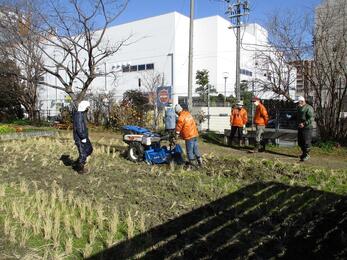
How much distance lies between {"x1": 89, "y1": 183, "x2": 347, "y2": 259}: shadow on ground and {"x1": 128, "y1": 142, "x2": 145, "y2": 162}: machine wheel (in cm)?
426

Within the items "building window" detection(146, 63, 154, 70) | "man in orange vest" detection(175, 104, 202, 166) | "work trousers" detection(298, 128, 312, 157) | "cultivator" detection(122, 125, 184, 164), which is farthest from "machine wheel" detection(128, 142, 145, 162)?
"building window" detection(146, 63, 154, 70)

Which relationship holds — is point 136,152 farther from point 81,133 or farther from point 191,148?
point 81,133

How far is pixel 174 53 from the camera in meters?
44.4

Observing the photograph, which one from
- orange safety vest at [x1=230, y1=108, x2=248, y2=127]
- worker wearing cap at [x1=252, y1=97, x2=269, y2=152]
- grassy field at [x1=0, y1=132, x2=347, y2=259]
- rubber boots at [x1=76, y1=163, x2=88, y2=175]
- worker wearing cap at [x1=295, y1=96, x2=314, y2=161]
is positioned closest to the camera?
grassy field at [x1=0, y1=132, x2=347, y2=259]

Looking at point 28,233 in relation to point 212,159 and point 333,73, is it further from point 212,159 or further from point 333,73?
point 333,73

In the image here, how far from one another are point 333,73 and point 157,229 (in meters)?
10.3

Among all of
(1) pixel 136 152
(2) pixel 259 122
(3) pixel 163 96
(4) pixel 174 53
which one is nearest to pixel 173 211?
(1) pixel 136 152

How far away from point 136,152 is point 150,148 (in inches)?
18.5

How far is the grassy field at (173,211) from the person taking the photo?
5.07 metres

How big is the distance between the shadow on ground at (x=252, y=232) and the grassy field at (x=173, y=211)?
0.01 meters

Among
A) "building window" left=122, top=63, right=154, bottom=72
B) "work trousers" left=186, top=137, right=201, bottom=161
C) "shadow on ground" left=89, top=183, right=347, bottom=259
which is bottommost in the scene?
"shadow on ground" left=89, top=183, right=347, bottom=259

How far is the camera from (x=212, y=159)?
36.0ft

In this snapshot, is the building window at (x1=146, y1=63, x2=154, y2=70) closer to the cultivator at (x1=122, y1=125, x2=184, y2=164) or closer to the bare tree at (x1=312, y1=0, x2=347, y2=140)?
the bare tree at (x1=312, y1=0, x2=347, y2=140)

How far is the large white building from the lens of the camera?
44719 mm
